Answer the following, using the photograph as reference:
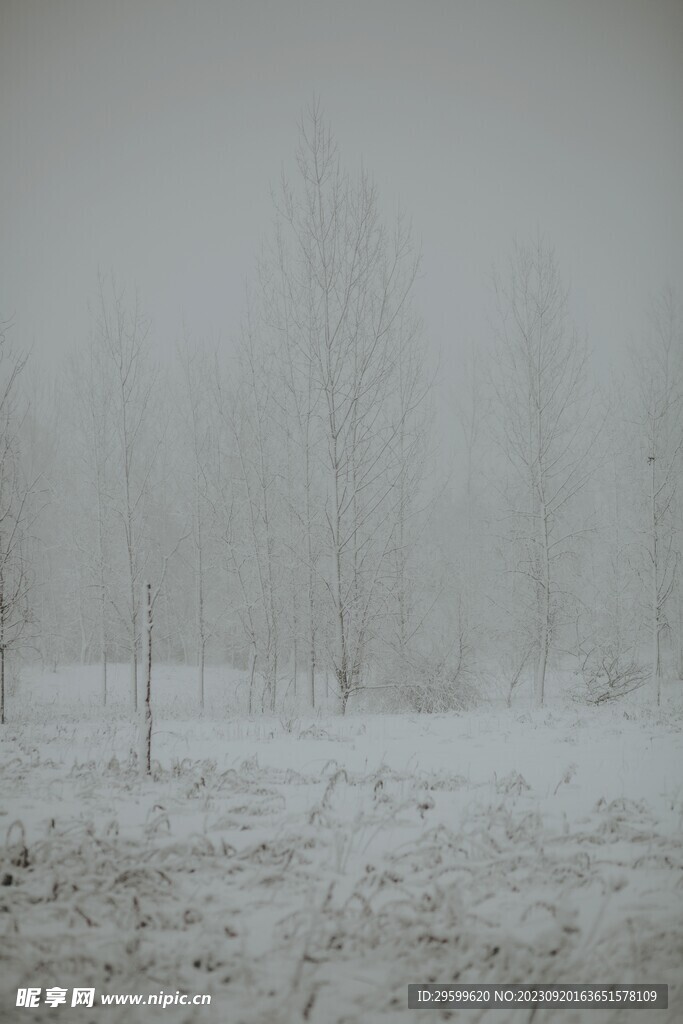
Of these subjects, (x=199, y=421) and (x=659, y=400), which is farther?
(x=199, y=421)

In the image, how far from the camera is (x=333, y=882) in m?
2.98

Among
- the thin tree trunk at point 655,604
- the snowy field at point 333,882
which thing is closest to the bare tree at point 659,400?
the thin tree trunk at point 655,604

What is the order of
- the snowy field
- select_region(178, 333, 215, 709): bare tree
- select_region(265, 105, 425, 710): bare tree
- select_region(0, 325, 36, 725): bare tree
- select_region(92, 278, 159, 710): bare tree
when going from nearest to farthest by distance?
the snowy field
select_region(0, 325, 36, 725): bare tree
select_region(265, 105, 425, 710): bare tree
select_region(92, 278, 159, 710): bare tree
select_region(178, 333, 215, 709): bare tree

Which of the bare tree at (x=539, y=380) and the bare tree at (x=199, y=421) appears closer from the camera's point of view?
the bare tree at (x=539, y=380)

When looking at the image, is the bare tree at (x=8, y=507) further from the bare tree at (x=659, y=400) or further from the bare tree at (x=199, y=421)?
the bare tree at (x=659, y=400)

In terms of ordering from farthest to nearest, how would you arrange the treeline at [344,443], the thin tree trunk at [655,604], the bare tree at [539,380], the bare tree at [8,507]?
the bare tree at [539,380]
the thin tree trunk at [655,604]
the treeline at [344,443]
the bare tree at [8,507]

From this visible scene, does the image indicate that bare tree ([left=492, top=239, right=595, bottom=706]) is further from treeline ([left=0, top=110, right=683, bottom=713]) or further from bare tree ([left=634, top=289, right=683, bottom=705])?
bare tree ([left=634, top=289, right=683, bottom=705])

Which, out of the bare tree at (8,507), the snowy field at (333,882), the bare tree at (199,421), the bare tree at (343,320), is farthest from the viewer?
the bare tree at (199,421)

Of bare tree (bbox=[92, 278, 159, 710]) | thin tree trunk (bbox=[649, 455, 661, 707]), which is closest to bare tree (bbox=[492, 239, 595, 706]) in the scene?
thin tree trunk (bbox=[649, 455, 661, 707])

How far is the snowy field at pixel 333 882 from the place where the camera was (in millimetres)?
2385

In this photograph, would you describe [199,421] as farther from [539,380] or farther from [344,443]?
[539,380]

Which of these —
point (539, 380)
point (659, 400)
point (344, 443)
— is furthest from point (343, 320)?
point (659, 400)

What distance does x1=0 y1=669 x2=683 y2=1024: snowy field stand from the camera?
2385 millimetres

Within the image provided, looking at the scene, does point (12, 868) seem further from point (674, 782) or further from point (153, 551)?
point (153, 551)
